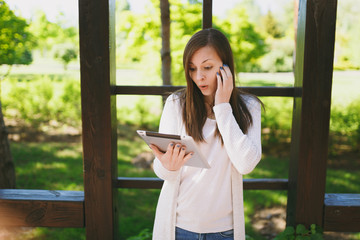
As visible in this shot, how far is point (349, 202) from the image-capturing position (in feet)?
6.18

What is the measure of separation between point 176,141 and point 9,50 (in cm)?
298

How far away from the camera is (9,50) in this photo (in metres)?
3.54

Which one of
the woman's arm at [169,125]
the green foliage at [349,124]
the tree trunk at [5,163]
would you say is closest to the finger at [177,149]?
the woman's arm at [169,125]

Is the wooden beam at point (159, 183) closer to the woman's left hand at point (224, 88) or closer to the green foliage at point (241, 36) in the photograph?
the woman's left hand at point (224, 88)

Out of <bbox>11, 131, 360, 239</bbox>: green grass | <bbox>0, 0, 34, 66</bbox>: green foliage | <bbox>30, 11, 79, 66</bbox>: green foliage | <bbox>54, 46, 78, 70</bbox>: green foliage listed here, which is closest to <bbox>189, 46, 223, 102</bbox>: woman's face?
<bbox>11, 131, 360, 239</bbox>: green grass

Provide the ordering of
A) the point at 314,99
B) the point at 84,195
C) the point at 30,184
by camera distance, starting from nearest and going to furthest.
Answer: the point at 314,99
the point at 84,195
the point at 30,184

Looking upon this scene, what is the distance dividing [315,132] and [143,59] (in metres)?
3.60

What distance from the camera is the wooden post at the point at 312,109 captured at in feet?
5.67

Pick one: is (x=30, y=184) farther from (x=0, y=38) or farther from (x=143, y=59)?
(x=143, y=59)

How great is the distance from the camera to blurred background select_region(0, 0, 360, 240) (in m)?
3.50

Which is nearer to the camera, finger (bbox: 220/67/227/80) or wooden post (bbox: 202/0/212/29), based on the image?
finger (bbox: 220/67/227/80)

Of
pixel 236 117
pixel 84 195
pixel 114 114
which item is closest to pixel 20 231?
pixel 84 195

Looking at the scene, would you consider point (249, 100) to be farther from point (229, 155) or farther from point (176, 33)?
point (176, 33)

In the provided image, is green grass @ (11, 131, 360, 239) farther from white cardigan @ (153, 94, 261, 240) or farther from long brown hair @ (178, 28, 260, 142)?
long brown hair @ (178, 28, 260, 142)
